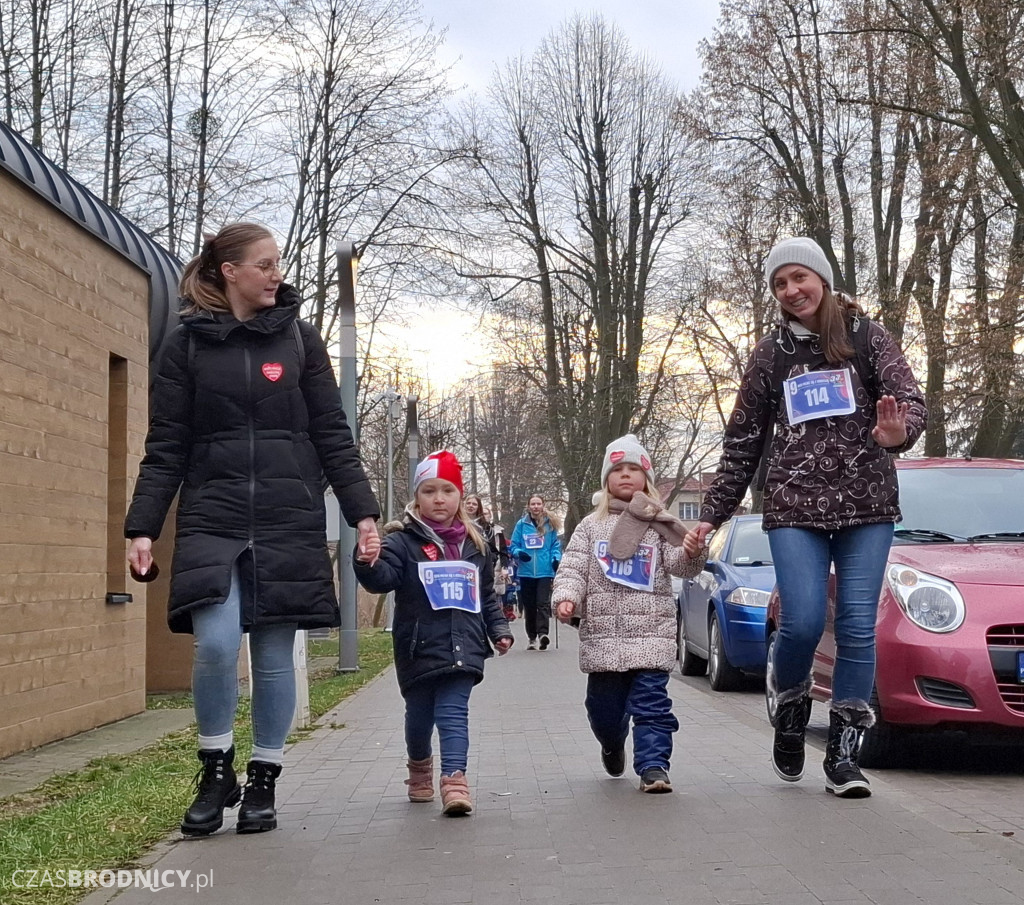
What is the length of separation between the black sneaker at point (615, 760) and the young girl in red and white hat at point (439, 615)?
0.82m

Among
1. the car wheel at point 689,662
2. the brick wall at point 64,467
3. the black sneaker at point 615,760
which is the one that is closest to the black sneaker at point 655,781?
the black sneaker at point 615,760

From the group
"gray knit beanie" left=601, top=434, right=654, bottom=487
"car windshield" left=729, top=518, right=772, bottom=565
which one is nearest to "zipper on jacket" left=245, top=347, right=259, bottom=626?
"gray knit beanie" left=601, top=434, right=654, bottom=487

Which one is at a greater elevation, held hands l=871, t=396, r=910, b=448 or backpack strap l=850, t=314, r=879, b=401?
backpack strap l=850, t=314, r=879, b=401

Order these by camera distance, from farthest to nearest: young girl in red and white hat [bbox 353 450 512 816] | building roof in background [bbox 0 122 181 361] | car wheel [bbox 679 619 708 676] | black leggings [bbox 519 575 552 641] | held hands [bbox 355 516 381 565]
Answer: black leggings [bbox 519 575 552 641] → car wheel [bbox 679 619 708 676] → building roof in background [bbox 0 122 181 361] → young girl in red and white hat [bbox 353 450 512 816] → held hands [bbox 355 516 381 565]

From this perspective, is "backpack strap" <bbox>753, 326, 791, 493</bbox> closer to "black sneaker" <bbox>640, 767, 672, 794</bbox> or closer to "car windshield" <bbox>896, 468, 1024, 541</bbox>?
"black sneaker" <bbox>640, 767, 672, 794</bbox>

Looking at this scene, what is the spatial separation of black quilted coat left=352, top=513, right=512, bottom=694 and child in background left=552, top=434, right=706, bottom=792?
1.14 ft

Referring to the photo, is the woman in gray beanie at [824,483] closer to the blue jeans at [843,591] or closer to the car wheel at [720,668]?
the blue jeans at [843,591]

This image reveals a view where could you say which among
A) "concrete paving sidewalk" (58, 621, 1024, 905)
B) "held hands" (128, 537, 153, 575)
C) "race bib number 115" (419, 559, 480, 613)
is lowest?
"concrete paving sidewalk" (58, 621, 1024, 905)

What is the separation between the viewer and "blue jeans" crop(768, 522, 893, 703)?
5.38 m

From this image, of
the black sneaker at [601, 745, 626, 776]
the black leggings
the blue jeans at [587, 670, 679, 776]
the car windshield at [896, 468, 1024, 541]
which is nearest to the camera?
the blue jeans at [587, 670, 679, 776]

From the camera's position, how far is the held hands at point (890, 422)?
5.05 metres

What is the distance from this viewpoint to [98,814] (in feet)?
18.5

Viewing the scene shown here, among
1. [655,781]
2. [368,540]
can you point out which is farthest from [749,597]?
[368,540]

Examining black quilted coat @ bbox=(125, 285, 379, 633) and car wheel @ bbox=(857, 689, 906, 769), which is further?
car wheel @ bbox=(857, 689, 906, 769)
